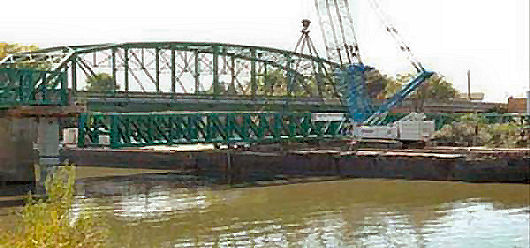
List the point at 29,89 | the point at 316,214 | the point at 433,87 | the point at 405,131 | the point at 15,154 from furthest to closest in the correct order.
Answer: the point at 433,87, the point at 405,131, the point at 15,154, the point at 29,89, the point at 316,214

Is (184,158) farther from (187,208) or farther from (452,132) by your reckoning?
(187,208)

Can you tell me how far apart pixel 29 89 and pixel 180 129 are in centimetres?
1291

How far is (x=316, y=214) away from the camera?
141ft

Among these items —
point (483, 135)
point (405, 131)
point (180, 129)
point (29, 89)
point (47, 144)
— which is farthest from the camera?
point (483, 135)

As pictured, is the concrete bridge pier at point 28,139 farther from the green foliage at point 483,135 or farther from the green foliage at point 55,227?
the green foliage at point 55,227

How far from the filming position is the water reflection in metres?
33.8

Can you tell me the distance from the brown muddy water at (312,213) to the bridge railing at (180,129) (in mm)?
3253

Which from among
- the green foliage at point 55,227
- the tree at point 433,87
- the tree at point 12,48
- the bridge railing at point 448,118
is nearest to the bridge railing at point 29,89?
the green foliage at point 55,227

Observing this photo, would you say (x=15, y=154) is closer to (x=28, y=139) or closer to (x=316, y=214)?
(x=28, y=139)

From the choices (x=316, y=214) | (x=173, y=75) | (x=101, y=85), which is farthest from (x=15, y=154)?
(x=101, y=85)

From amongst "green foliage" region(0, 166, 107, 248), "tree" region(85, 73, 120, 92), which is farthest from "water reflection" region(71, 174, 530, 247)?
"tree" region(85, 73, 120, 92)

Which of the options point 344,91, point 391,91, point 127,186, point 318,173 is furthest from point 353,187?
point 391,91

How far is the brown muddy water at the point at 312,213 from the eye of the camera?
33844mm

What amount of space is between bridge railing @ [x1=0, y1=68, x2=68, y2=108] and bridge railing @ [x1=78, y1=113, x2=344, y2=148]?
2.36 metres
